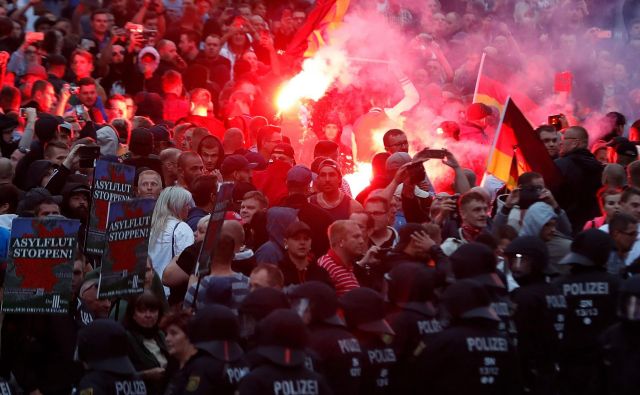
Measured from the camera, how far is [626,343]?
9164 mm

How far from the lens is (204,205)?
38.7ft

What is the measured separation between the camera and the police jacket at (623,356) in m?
9.12

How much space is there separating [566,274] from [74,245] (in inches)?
138

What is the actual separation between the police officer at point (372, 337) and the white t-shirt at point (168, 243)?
248 centimetres

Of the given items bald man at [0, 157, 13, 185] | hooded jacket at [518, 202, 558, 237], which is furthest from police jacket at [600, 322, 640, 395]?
bald man at [0, 157, 13, 185]

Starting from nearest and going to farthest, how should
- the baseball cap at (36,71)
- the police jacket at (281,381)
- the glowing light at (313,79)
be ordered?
1. the police jacket at (281,381)
2. the baseball cap at (36,71)
3. the glowing light at (313,79)

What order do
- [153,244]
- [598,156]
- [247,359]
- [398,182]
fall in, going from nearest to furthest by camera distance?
1. [247,359]
2. [153,244]
3. [398,182]
4. [598,156]

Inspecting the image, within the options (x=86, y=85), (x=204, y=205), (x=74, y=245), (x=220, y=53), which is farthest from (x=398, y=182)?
(x=220, y=53)

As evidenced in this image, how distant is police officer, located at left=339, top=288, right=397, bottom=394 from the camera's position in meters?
8.94

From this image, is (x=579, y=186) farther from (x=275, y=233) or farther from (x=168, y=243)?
(x=168, y=243)

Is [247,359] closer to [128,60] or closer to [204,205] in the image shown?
[204,205]

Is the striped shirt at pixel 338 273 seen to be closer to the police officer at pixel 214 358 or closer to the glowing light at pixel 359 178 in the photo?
the police officer at pixel 214 358

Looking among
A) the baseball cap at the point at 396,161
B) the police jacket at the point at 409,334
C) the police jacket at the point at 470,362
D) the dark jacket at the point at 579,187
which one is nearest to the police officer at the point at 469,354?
the police jacket at the point at 470,362

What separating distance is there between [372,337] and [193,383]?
1.26 metres
